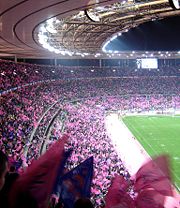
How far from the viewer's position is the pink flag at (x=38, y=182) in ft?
8.81

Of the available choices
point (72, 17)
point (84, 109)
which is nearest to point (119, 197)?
point (72, 17)

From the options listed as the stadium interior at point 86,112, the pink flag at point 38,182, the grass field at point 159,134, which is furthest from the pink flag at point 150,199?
the grass field at point 159,134

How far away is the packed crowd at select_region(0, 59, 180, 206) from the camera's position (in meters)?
17.9

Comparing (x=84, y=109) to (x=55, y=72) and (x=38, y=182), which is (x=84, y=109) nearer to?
(x=55, y=72)

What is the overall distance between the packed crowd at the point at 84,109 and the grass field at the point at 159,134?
3059 mm

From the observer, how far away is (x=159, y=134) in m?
33.5

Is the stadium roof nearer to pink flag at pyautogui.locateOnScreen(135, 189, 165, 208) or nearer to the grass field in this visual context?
pink flag at pyautogui.locateOnScreen(135, 189, 165, 208)

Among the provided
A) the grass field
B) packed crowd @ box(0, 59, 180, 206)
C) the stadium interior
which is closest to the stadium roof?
the stadium interior

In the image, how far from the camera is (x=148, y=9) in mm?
19734

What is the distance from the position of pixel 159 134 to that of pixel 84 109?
14.2 m

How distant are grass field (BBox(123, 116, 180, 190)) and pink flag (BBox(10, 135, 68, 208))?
15.7 metres

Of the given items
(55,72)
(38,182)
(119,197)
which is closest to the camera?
(38,182)

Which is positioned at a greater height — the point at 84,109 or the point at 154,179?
the point at 154,179

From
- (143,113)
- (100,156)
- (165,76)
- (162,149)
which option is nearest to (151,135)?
(162,149)
